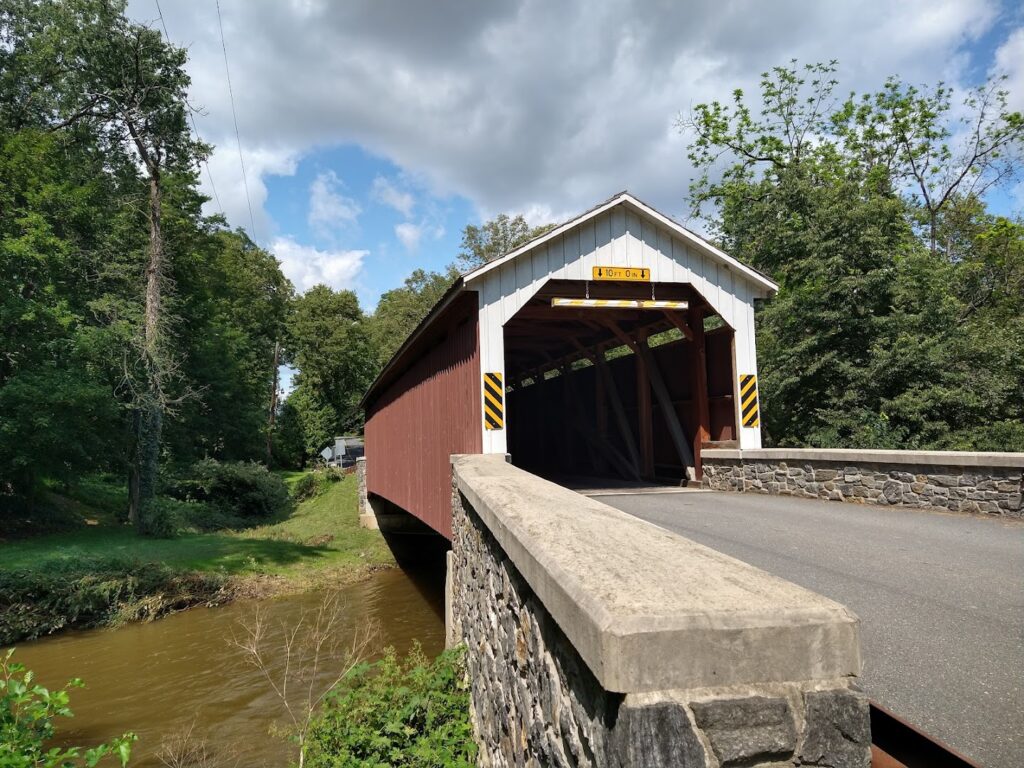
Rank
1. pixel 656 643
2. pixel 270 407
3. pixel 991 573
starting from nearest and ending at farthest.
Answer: pixel 656 643, pixel 991 573, pixel 270 407

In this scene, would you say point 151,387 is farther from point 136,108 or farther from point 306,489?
point 306,489

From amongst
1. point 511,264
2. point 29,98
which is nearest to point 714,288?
point 511,264

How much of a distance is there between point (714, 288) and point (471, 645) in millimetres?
6362

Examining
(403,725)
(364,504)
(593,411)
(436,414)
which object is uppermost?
(593,411)

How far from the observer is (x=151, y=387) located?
52.5 ft

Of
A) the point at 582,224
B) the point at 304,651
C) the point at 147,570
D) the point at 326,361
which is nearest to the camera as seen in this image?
the point at 582,224

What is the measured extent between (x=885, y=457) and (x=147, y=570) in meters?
12.5

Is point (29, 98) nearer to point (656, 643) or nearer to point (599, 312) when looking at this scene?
point (599, 312)

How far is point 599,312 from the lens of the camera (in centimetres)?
1068

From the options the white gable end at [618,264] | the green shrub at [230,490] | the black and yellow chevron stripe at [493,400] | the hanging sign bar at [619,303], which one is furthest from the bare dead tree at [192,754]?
the green shrub at [230,490]

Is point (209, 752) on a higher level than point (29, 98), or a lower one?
lower

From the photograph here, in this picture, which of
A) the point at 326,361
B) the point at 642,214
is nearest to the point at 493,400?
the point at 642,214

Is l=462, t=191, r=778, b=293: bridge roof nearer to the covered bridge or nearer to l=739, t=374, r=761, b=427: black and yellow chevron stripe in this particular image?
the covered bridge

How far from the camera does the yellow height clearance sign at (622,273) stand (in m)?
8.80
